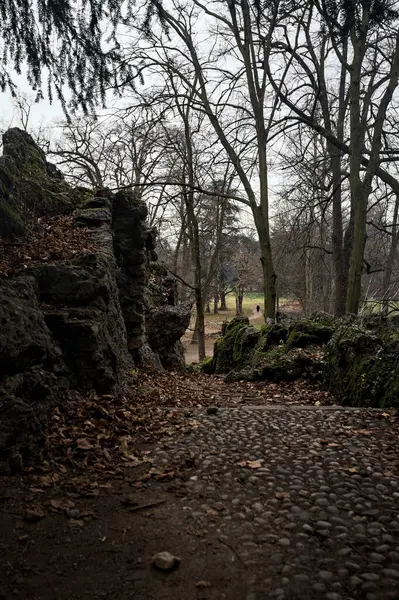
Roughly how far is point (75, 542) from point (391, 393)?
4339 mm

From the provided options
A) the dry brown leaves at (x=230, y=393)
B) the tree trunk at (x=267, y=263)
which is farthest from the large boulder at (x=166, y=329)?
the tree trunk at (x=267, y=263)

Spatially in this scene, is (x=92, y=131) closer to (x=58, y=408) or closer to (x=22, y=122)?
(x=22, y=122)

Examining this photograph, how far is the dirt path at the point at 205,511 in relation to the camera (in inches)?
88.4

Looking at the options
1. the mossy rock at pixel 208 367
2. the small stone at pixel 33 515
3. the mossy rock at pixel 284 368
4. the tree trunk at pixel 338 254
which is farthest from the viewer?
the mossy rock at pixel 208 367

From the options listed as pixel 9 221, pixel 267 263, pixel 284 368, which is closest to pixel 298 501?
pixel 284 368

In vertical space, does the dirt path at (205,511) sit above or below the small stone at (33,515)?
below

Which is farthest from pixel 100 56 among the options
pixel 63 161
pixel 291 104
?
pixel 63 161

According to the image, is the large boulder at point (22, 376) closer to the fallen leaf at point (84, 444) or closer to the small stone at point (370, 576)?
the fallen leaf at point (84, 444)

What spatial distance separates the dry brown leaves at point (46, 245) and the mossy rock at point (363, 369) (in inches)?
171

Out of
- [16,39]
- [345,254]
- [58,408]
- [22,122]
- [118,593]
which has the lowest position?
[118,593]

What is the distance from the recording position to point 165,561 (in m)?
2.35

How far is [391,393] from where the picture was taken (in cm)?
543

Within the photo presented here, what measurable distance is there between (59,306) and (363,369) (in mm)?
4238

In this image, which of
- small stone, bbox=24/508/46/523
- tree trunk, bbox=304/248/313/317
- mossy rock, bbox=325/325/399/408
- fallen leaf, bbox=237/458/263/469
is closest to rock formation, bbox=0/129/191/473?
small stone, bbox=24/508/46/523
